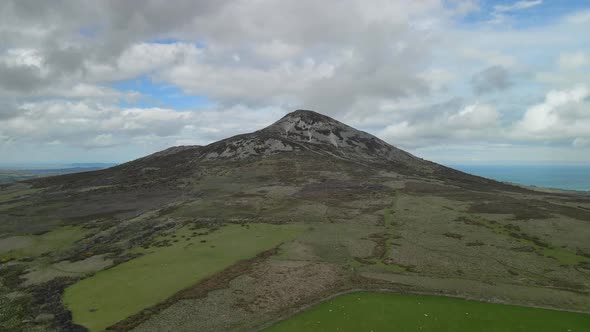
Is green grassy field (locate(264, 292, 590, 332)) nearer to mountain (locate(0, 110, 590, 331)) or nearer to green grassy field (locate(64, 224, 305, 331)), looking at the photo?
mountain (locate(0, 110, 590, 331))

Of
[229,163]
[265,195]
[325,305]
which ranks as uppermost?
[229,163]

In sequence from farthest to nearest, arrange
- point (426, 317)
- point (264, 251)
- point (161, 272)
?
1. point (264, 251)
2. point (161, 272)
3. point (426, 317)

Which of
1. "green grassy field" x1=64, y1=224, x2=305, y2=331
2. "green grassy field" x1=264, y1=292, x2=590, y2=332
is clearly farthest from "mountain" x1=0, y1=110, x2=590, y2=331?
"green grassy field" x1=264, y1=292, x2=590, y2=332

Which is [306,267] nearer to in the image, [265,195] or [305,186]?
[265,195]

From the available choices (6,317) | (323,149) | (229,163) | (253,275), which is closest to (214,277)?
(253,275)

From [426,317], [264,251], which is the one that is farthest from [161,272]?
[426,317]

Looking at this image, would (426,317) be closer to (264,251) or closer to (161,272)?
(264,251)
